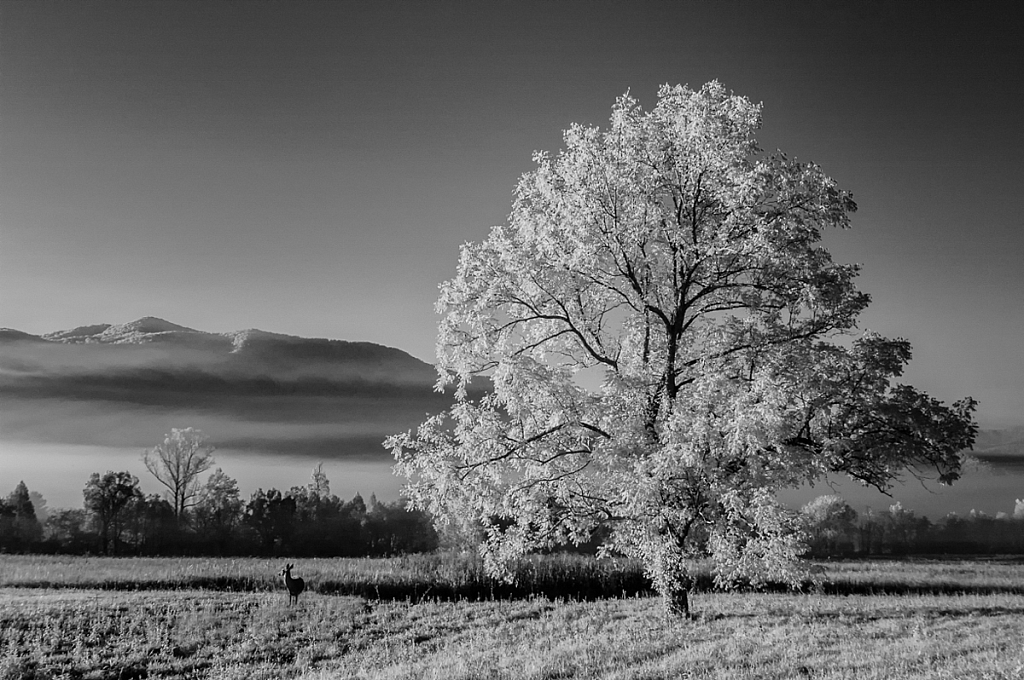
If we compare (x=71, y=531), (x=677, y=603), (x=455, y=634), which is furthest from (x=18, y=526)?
(x=677, y=603)

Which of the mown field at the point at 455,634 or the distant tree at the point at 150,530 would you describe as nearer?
the mown field at the point at 455,634

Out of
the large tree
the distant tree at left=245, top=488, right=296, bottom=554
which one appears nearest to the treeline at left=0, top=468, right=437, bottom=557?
the distant tree at left=245, top=488, right=296, bottom=554

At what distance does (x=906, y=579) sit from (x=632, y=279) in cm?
2775

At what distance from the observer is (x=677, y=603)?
1881 cm

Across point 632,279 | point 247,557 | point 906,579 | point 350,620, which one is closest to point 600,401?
point 632,279

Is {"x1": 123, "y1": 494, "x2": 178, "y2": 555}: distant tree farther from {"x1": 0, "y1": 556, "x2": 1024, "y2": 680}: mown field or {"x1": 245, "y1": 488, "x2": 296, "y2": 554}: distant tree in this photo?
{"x1": 0, "y1": 556, "x2": 1024, "y2": 680}: mown field

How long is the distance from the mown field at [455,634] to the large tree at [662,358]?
2194 mm

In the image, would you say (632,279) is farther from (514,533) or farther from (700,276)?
(514,533)

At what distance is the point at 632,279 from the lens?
19.1 meters

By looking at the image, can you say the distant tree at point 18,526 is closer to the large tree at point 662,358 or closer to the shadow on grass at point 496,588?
the shadow on grass at point 496,588

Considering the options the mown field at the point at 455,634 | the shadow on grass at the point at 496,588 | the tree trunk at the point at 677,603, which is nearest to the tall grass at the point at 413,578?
the shadow on grass at the point at 496,588

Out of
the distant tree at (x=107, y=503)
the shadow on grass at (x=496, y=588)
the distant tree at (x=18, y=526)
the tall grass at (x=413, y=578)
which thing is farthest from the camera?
the distant tree at (x=107, y=503)

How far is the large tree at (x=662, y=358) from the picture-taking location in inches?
664

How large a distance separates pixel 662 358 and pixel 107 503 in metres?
38.4
